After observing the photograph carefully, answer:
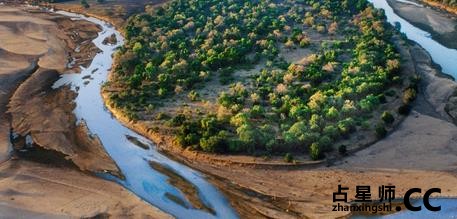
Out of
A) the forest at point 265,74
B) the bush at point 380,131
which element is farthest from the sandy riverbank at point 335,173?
the forest at point 265,74

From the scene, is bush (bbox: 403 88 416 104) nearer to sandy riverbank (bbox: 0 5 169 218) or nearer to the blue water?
the blue water

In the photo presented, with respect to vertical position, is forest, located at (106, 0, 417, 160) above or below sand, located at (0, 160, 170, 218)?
above

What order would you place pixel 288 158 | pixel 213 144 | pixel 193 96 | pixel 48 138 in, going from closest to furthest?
pixel 288 158, pixel 213 144, pixel 48 138, pixel 193 96

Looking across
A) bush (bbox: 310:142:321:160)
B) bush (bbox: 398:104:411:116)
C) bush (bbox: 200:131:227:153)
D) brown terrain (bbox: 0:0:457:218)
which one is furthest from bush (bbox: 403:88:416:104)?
bush (bbox: 200:131:227:153)

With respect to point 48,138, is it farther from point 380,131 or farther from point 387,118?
point 387,118

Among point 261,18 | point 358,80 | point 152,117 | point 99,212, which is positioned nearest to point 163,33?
point 261,18

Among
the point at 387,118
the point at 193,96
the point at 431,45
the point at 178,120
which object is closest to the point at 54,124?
the point at 178,120

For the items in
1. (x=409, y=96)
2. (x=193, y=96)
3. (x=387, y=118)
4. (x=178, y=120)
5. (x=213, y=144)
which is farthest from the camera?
(x=193, y=96)
